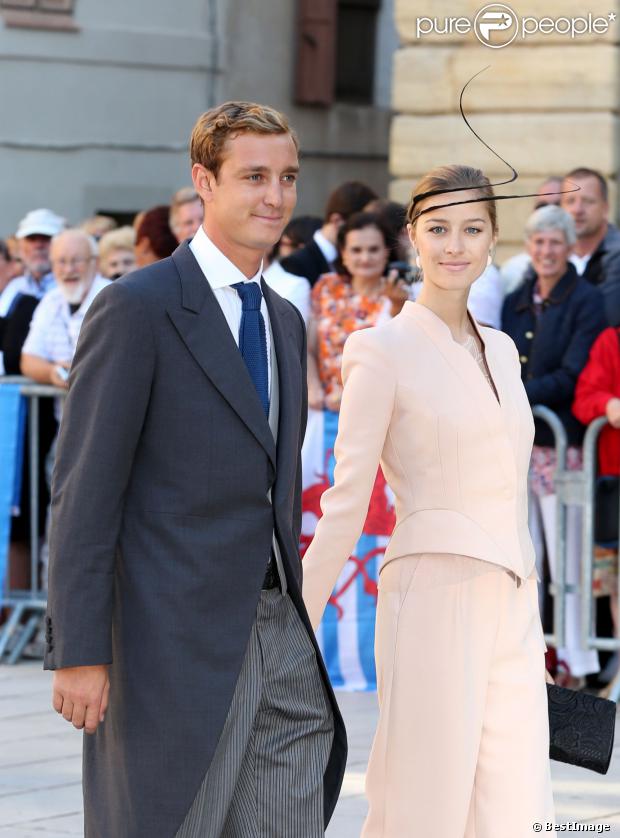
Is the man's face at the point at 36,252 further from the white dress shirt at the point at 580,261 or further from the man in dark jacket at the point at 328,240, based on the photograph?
the white dress shirt at the point at 580,261

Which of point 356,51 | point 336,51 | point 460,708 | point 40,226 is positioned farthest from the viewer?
point 356,51

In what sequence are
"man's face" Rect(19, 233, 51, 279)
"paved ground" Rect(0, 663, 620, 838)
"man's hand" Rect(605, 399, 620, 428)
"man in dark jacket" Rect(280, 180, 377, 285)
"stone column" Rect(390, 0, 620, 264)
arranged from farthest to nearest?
"stone column" Rect(390, 0, 620, 264) → "man's face" Rect(19, 233, 51, 279) → "man in dark jacket" Rect(280, 180, 377, 285) → "man's hand" Rect(605, 399, 620, 428) → "paved ground" Rect(0, 663, 620, 838)

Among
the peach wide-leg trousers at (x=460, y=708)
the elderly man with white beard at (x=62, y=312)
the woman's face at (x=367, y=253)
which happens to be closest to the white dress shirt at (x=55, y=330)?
the elderly man with white beard at (x=62, y=312)

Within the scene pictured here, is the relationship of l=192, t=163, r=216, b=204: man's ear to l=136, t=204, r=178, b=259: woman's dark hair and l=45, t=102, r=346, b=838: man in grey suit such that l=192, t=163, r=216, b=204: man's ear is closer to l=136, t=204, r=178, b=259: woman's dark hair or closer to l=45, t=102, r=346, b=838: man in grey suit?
l=45, t=102, r=346, b=838: man in grey suit

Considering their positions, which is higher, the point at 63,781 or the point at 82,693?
the point at 82,693

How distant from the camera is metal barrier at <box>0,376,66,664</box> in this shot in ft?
31.1

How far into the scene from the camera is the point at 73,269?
9695 mm

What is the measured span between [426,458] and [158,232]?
563 cm

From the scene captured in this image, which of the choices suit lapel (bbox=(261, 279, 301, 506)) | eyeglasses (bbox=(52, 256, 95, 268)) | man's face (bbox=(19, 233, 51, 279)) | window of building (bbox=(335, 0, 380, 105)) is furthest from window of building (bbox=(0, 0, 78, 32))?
suit lapel (bbox=(261, 279, 301, 506))

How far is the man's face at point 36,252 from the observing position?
11.4 metres

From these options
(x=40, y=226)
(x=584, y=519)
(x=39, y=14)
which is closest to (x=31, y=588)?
(x=40, y=226)

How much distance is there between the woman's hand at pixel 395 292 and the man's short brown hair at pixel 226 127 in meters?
4.85

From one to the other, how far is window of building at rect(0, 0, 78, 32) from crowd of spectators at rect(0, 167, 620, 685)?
985 centimetres

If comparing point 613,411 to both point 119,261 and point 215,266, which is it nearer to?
point 119,261
